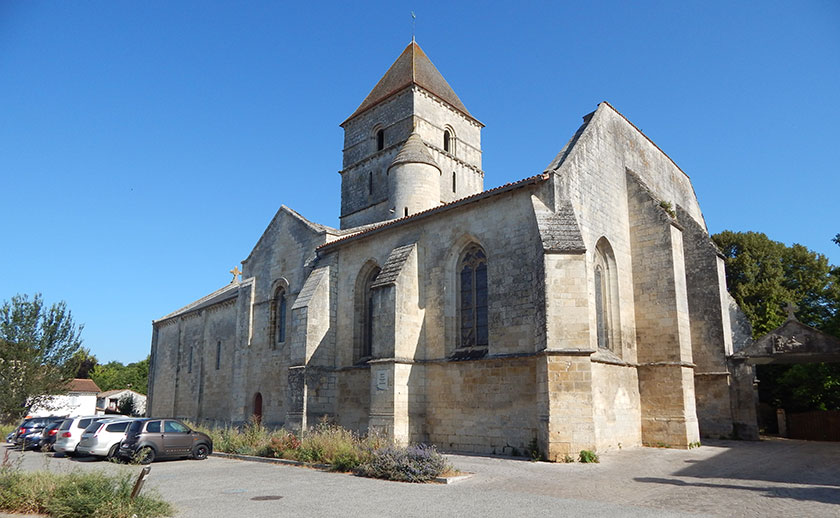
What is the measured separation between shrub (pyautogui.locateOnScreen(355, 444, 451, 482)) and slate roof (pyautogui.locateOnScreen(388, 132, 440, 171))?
1607cm

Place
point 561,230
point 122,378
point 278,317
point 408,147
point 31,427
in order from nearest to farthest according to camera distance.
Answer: point 561,230
point 31,427
point 278,317
point 408,147
point 122,378

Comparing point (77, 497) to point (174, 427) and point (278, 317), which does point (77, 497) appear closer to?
point (174, 427)

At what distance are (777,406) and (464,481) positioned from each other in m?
18.9

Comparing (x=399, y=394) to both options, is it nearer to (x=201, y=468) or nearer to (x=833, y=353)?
(x=201, y=468)

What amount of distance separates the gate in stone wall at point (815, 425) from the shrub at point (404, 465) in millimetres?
16744

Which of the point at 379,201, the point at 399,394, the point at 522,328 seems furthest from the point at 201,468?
the point at 379,201

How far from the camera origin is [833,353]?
16.8 metres

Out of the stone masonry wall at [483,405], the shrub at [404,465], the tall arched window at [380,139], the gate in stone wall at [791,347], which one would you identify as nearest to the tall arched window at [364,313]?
the stone masonry wall at [483,405]

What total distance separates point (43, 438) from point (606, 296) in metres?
18.3

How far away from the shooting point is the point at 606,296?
16.5 meters

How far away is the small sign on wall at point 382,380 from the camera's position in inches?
624

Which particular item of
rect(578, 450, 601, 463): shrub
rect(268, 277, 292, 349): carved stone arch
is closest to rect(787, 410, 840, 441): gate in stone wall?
rect(578, 450, 601, 463): shrub

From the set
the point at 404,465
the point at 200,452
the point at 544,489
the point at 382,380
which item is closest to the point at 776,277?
the point at 382,380

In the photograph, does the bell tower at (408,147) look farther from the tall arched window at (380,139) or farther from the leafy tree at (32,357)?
the leafy tree at (32,357)
